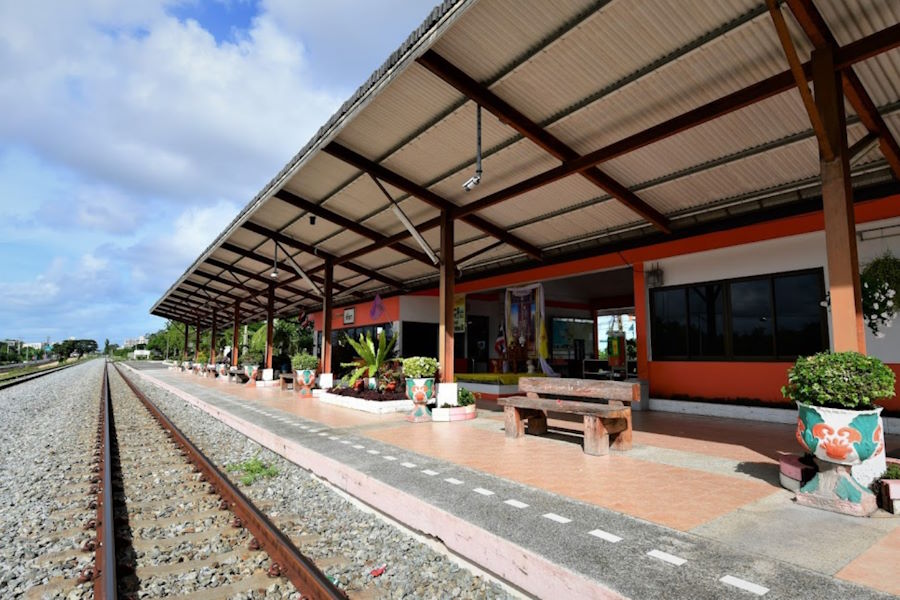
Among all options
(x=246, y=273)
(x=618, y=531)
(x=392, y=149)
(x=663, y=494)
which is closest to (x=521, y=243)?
(x=392, y=149)

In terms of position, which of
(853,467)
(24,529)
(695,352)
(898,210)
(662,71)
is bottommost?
(24,529)

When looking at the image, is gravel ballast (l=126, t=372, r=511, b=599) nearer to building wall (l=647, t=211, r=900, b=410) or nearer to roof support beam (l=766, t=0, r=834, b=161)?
roof support beam (l=766, t=0, r=834, b=161)

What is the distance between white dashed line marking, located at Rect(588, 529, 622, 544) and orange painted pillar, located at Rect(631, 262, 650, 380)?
7.82m

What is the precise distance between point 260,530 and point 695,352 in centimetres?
888

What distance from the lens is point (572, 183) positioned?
8.88m

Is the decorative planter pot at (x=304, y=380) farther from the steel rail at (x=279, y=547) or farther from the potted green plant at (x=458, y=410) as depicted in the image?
the steel rail at (x=279, y=547)

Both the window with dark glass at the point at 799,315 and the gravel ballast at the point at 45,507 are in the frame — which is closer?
the gravel ballast at the point at 45,507

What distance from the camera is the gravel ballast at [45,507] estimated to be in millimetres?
3398

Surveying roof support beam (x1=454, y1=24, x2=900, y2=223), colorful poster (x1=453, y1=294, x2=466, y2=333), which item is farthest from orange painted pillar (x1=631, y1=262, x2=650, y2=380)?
colorful poster (x1=453, y1=294, x2=466, y2=333)

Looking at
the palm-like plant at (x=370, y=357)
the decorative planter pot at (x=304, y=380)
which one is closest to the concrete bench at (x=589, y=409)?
the palm-like plant at (x=370, y=357)

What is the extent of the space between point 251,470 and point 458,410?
13.5 ft

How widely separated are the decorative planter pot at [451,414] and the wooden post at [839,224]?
6.20 metres

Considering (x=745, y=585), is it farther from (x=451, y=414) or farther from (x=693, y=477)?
(x=451, y=414)

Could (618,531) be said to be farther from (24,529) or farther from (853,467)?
(24,529)
